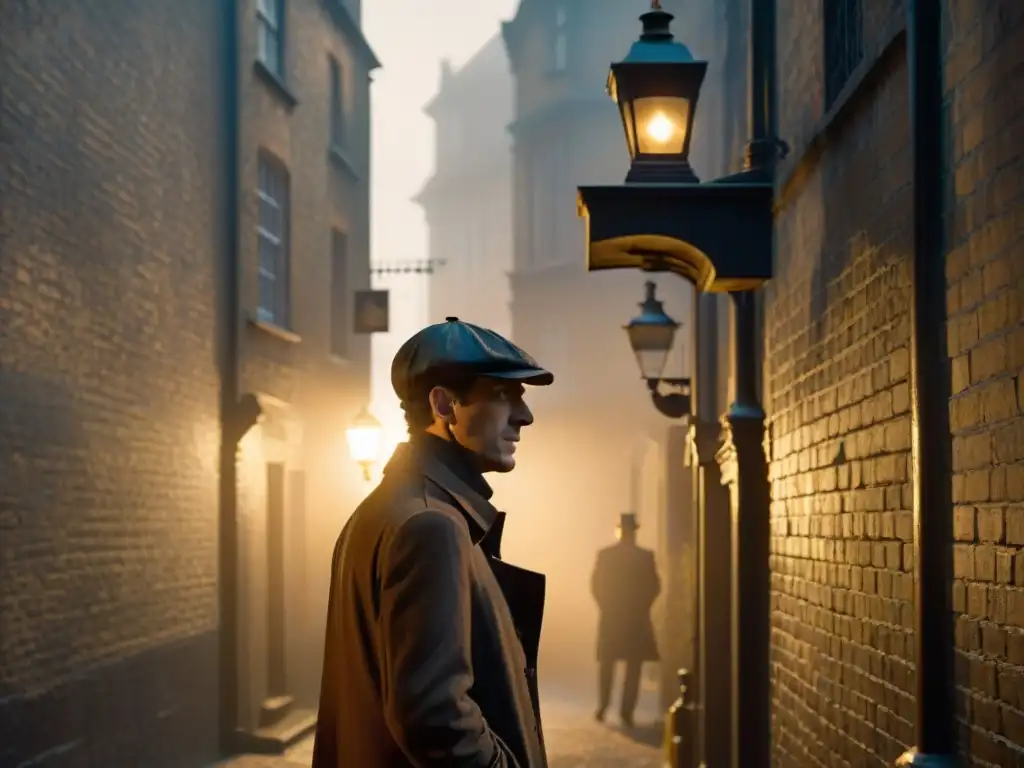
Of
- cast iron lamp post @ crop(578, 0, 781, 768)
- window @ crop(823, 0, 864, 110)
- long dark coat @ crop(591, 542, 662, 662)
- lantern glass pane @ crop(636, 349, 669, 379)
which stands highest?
window @ crop(823, 0, 864, 110)

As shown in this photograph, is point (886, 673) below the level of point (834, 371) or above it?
below

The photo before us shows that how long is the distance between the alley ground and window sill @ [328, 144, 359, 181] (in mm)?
6848

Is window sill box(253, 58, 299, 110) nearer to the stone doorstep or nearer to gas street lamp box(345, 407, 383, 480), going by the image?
gas street lamp box(345, 407, 383, 480)

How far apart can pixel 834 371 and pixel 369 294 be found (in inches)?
522

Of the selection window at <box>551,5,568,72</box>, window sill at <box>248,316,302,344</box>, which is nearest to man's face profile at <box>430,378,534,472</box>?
window sill at <box>248,316,302,344</box>

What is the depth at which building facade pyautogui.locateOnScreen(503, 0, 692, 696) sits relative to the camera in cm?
3303

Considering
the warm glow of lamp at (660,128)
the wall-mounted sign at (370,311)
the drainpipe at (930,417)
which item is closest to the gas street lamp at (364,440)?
the wall-mounted sign at (370,311)

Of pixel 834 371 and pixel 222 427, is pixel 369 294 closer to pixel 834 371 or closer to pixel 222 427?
pixel 222 427

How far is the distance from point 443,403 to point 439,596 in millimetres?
508

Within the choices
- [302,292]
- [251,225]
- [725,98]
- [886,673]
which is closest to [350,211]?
[302,292]

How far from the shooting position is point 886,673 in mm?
5781

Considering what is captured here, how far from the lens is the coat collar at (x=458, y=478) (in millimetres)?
3395

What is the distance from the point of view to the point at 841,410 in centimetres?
660

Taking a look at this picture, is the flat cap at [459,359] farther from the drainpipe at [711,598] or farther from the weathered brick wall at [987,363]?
the drainpipe at [711,598]
